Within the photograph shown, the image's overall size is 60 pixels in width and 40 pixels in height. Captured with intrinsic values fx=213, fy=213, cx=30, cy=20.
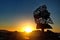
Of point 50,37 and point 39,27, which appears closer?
point 50,37

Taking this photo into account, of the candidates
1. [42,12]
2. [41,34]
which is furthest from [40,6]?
[41,34]

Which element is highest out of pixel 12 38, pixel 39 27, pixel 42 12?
pixel 42 12

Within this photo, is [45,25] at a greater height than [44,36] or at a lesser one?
greater

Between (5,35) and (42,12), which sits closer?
(5,35)

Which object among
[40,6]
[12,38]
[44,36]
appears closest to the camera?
[12,38]

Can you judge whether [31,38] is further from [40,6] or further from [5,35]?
[40,6]

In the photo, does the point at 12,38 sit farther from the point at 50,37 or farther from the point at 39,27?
the point at 39,27

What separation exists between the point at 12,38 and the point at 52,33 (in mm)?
9816

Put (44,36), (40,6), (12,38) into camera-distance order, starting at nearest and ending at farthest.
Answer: (12,38) → (44,36) → (40,6)

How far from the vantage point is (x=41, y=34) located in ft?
147

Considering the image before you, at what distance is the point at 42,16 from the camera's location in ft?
167

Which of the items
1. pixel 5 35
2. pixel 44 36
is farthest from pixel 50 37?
pixel 5 35

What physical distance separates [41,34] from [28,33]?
2.78 metres

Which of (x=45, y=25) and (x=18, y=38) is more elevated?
(x=45, y=25)
